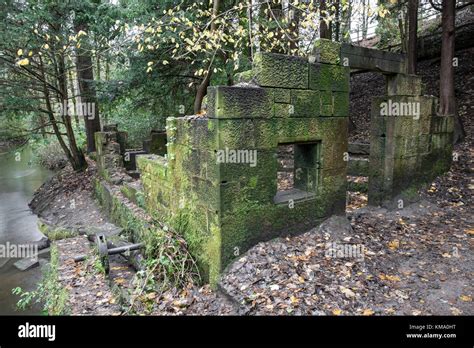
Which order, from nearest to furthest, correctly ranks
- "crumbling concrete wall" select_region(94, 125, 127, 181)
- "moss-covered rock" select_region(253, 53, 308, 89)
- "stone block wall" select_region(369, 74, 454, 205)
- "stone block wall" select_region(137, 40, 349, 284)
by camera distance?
"stone block wall" select_region(137, 40, 349, 284) < "moss-covered rock" select_region(253, 53, 308, 89) < "stone block wall" select_region(369, 74, 454, 205) < "crumbling concrete wall" select_region(94, 125, 127, 181)

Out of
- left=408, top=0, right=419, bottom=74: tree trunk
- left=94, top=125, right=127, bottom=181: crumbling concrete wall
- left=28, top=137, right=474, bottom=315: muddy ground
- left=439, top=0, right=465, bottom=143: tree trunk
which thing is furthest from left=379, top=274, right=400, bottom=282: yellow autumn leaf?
left=408, top=0, right=419, bottom=74: tree trunk

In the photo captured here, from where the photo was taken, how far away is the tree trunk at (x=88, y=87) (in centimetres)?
1079

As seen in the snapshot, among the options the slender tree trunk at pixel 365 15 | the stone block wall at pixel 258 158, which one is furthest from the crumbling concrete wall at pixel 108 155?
the slender tree trunk at pixel 365 15

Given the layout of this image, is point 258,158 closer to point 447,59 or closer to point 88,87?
point 447,59

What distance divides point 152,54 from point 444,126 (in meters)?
7.97

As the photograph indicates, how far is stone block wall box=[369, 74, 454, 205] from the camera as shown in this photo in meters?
6.38

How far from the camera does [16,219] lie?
1130 centimetres

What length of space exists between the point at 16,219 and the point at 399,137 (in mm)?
11791

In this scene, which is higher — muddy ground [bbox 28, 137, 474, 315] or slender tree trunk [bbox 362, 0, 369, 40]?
slender tree trunk [bbox 362, 0, 369, 40]

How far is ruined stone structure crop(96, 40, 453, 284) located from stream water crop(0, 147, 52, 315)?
3356 mm

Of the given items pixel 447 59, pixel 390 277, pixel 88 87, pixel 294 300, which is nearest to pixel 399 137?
pixel 390 277

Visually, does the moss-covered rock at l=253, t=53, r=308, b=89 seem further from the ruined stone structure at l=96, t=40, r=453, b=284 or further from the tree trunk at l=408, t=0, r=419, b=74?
the tree trunk at l=408, t=0, r=419, b=74

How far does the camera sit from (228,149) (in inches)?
159
